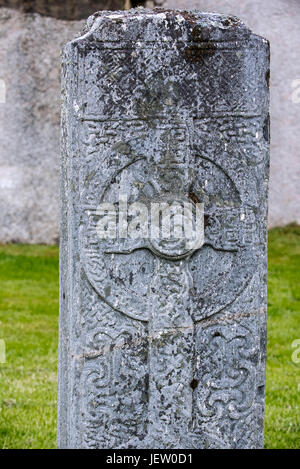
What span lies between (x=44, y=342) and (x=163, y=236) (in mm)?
3493

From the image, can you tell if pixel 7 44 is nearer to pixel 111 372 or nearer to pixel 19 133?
pixel 19 133

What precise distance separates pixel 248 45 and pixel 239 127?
316mm

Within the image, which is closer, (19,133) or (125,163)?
(125,163)

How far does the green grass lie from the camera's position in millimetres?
4762

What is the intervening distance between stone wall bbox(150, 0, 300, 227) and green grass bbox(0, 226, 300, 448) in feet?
1.44

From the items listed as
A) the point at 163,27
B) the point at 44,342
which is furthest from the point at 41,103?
the point at 163,27

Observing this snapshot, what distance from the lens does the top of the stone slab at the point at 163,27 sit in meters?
3.01

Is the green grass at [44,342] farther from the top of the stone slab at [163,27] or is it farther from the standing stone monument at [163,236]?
the top of the stone slab at [163,27]

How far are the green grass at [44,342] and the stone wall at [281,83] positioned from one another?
44 centimetres

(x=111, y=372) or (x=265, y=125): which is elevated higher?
(x=265, y=125)

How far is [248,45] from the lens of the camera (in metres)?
3.09

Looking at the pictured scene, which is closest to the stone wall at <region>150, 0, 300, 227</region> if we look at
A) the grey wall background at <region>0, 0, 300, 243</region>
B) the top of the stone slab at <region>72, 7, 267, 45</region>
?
the grey wall background at <region>0, 0, 300, 243</region>
